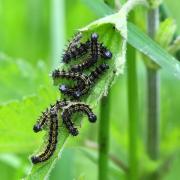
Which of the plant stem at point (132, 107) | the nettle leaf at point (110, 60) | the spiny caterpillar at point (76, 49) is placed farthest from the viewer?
the plant stem at point (132, 107)

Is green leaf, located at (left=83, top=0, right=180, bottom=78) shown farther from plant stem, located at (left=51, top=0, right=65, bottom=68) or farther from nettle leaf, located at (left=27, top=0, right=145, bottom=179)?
plant stem, located at (left=51, top=0, right=65, bottom=68)

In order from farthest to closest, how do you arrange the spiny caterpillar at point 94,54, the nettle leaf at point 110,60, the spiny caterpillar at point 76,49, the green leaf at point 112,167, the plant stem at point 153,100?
the green leaf at point 112,167 < the plant stem at point 153,100 < the spiny caterpillar at point 76,49 < the spiny caterpillar at point 94,54 < the nettle leaf at point 110,60

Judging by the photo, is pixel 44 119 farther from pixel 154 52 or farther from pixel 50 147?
pixel 154 52

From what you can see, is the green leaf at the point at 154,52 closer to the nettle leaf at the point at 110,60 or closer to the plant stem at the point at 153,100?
the plant stem at the point at 153,100

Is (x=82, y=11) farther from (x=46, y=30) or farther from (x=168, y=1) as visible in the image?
(x=168, y=1)

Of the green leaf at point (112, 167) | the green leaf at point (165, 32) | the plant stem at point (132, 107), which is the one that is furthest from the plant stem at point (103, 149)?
the green leaf at point (165, 32)

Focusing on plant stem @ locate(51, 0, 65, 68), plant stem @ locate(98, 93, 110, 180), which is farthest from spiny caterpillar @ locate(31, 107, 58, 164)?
plant stem @ locate(51, 0, 65, 68)
